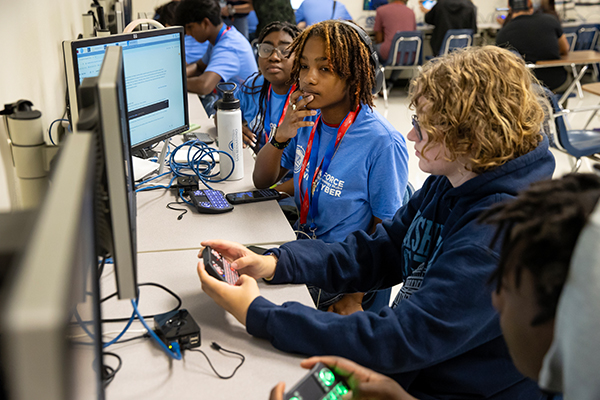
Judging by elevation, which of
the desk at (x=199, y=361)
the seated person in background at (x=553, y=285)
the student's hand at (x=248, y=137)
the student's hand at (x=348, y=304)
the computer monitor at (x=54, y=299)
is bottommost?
the student's hand at (x=348, y=304)

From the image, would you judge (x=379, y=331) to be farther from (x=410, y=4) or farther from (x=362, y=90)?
(x=410, y=4)

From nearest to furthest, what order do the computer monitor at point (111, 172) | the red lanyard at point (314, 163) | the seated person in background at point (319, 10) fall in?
1. the computer monitor at point (111, 172)
2. the red lanyard at point (314, 163)
3. the seated person in background at point (319, 10)

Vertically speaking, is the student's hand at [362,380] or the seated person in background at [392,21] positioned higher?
the seated person in background at [392,21]

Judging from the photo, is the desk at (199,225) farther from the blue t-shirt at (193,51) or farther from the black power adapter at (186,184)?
the blue t-shirt at (193,51)

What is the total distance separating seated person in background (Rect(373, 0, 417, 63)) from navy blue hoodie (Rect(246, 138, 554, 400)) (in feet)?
17.3

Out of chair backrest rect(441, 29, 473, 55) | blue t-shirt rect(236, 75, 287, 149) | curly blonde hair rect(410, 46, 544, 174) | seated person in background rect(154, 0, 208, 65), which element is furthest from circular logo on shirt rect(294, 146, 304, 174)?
chair backrest rect(441, 29, 473, 55)

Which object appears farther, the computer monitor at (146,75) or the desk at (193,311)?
the computer monitor at (146,75)

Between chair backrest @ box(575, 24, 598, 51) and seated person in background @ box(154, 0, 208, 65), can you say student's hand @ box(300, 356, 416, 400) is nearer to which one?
seated person in background @ box(154, 0, 208, 65)

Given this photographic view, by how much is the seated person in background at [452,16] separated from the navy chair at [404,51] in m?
0.42

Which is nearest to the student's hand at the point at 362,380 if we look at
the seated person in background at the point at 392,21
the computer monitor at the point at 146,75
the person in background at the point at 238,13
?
the computer monitor at the point at 146,75

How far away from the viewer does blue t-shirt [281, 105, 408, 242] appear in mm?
1617

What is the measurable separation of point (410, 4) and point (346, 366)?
22.2ft

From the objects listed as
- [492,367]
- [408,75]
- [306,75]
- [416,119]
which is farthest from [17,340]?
[408,75]

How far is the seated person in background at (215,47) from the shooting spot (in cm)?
324
